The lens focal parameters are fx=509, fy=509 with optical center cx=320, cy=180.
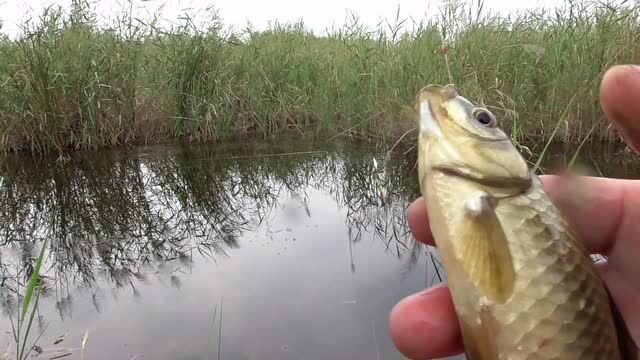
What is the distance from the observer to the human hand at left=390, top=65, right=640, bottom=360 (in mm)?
1379

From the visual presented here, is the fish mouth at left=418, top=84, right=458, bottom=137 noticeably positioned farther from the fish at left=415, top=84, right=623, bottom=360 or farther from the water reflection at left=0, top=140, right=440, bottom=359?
the water reflection at left=0, top=140, right=440, bottom=359

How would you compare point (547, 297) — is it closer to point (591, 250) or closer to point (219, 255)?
point (591, 250)

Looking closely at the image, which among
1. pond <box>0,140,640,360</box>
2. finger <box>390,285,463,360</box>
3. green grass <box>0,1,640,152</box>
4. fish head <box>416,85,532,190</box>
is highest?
green grass <box>0,1,640,152</box>

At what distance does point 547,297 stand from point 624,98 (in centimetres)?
52

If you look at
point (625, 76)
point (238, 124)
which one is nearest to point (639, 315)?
point (625, 76)

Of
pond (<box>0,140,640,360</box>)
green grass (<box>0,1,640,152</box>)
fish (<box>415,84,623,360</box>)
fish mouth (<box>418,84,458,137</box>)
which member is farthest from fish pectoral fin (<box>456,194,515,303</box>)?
green grass (<box>0,1,640,152</box>)

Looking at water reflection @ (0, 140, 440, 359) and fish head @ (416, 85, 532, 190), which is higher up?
fish head @ (416, 85, 532, 190)

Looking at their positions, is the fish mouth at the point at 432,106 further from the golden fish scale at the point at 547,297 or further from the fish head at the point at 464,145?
the golden fish scale at the point at 547,297

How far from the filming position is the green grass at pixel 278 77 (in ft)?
17.9

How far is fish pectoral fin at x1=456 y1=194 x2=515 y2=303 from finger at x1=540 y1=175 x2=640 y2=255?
436 mm

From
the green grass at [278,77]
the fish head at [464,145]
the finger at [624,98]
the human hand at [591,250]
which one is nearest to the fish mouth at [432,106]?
the fish head at [464,145]

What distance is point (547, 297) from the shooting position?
105 centimetres

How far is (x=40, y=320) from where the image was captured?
281cm

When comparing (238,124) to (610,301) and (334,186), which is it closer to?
(334,186)
